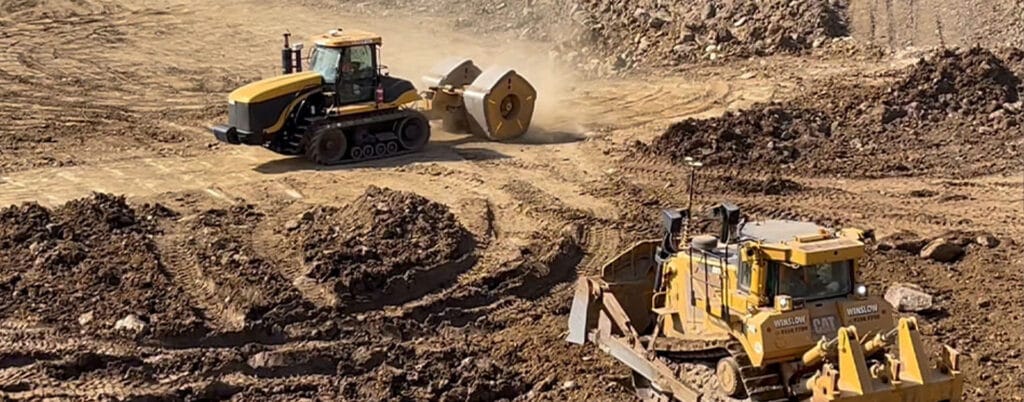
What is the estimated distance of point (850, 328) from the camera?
1009cm

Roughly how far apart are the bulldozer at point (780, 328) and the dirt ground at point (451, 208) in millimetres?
455

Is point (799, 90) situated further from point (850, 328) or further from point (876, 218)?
point (850, 328)

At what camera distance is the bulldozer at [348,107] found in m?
20.4

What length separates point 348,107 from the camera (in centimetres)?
2094

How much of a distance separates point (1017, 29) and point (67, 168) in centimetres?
1814

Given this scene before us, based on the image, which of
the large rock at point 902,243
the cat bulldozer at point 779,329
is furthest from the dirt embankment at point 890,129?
the cat bulldozer at point 779,329

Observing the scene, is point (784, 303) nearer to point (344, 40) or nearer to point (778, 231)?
point (778, 231)

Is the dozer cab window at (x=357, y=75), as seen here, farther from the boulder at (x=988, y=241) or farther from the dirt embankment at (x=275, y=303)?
the boulder at (x=988, y=241)

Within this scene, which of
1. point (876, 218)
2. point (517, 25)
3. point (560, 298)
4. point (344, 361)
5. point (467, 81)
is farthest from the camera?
point (517, 25)

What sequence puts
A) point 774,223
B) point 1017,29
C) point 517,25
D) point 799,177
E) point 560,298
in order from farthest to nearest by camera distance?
point 517,25, point 1017,29, point 799,177, point 560,298, point 774,223

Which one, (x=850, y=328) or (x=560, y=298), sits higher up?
(x=850, y=328)

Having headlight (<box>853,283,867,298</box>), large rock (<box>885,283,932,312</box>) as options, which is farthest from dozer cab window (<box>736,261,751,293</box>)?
large rock (<box>885,283,932,312</box>)

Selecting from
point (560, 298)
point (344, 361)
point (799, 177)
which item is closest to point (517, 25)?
point (799, 177)

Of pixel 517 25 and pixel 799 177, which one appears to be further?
pixel 517 25
